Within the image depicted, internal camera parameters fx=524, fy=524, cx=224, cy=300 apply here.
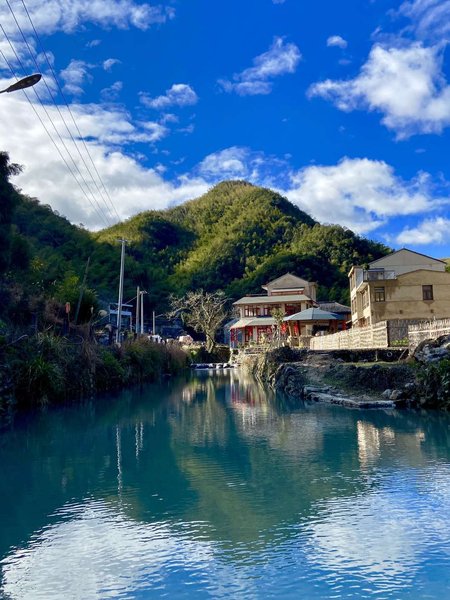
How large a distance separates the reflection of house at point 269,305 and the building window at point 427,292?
19.2m

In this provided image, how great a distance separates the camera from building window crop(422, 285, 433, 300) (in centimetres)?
3178

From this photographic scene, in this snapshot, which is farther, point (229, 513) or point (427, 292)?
point (427, 292)

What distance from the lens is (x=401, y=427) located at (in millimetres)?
11867

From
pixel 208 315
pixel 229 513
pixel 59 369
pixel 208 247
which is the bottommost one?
pixel 229 513

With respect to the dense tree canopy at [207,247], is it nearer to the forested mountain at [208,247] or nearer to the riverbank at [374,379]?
the forested mountain at [208,247]

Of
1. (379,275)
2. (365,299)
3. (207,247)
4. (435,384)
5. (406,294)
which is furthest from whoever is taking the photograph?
(207,247)

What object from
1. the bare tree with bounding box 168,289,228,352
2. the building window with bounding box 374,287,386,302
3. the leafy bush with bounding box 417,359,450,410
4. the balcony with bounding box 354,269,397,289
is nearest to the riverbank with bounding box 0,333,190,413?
the leafy bush with bounding box 417,359,450,410

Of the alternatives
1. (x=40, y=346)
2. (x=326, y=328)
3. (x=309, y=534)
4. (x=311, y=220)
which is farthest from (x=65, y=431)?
(x=311, y=220)

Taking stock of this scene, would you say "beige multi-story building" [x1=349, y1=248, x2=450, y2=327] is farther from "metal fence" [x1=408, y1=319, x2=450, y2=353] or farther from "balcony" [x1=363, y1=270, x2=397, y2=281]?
"metal fence" [x1=408, y1=319, x2=450, y2=353]

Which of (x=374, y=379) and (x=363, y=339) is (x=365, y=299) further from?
(x=374, y=379)

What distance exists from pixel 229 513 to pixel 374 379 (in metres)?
11.7

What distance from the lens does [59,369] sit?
16.7 meters

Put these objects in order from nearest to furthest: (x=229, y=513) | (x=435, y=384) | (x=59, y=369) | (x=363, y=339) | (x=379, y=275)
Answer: (x=229, y=513) → (x=435, y=384) → (x=59, y=369) → (x=363, y=339) → (x=379, y=275)

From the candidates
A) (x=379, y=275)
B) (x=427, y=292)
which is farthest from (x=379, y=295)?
(x=427, y=292)
